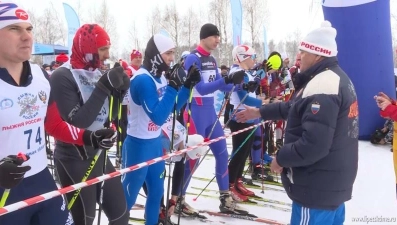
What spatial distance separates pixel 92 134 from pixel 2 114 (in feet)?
1.96

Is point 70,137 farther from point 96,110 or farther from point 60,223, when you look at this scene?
point 60,223

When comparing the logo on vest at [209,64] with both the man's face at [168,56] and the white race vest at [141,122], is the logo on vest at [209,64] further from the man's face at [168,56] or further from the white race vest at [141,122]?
the white race vest at [141,122]

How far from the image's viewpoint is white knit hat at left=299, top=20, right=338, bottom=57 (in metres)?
2.57

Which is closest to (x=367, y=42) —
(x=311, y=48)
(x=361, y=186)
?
(x=361, y=186)

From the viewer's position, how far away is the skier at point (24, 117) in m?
1.89

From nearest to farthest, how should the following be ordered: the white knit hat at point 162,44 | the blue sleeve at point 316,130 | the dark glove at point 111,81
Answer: the blue sleeve at point 316,130 → the dark glove at point 111,81 → the white knit hat at point 162,44

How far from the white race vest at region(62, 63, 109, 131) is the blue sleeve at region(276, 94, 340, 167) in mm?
1340

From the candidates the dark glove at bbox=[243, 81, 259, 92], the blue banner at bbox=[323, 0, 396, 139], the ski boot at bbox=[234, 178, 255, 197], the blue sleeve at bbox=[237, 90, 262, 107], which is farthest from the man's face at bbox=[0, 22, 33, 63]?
the blue banner at bbox=[323, 0, 396, 139]

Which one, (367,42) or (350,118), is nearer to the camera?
(350,118)

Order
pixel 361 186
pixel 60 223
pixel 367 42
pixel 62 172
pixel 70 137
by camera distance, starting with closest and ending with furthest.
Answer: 1. pixel 60 223
2. pixel 70 137
3. pixel 62 172
4. pixel 361 186
5. pixel 367 42

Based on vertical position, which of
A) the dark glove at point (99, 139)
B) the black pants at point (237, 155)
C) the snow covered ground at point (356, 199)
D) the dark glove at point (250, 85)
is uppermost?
the dark glove at point (250, 85)

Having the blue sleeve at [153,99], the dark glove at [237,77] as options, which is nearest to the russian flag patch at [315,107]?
the blue sleeve at [153,99]

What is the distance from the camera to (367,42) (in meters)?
8.31

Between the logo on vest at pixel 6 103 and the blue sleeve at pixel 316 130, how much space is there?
162 cm
